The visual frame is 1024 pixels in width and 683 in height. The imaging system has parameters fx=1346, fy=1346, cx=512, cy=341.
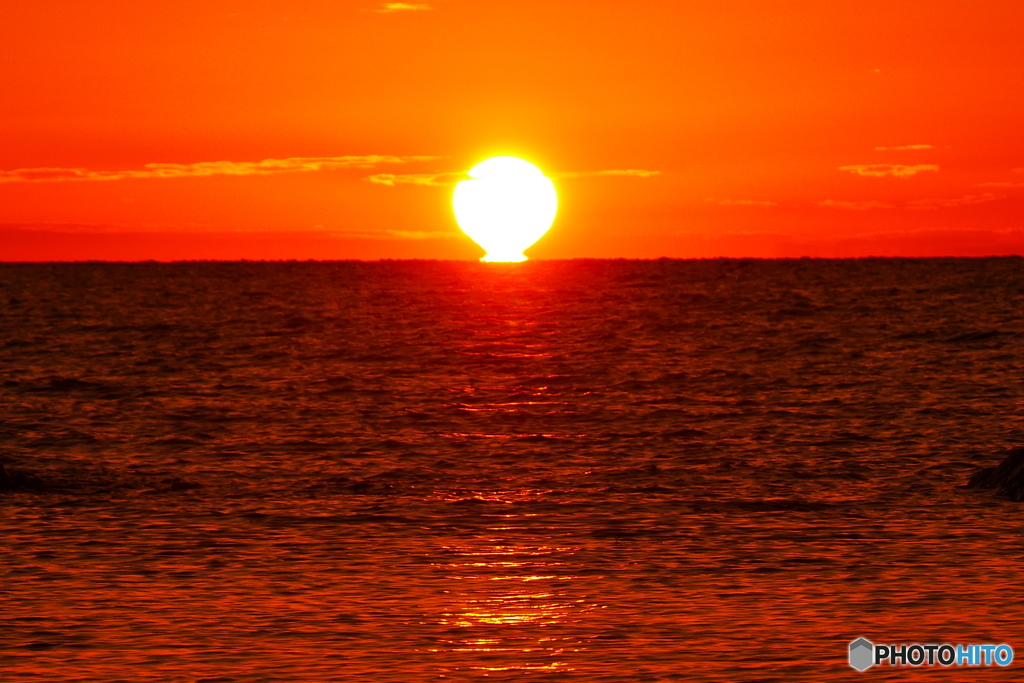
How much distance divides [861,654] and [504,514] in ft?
29.8

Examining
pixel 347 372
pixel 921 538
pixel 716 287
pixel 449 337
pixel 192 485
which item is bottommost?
pixel 921 538

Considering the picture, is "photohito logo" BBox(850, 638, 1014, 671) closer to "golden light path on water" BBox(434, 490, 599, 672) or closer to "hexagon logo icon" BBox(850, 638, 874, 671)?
"hexagon logo icon" BBox(850, 638, 874, 671)

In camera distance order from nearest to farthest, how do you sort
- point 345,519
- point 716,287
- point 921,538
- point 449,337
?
1. point 921,538
2. point 345,519
3. point 449,337
4. point 716,287

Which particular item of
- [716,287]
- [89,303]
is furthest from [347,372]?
[716,287]

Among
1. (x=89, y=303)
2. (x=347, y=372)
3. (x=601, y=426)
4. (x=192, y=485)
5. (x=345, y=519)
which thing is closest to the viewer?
(x=345, y=519)

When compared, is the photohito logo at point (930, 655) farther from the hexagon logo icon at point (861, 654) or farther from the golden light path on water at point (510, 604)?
the golden light path on water at point (510, 604)

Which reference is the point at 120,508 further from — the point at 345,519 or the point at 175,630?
the point at 175,630

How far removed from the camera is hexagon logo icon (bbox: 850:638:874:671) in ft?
39.7

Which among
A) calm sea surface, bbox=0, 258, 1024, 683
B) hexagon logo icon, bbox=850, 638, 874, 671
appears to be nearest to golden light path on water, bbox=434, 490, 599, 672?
calm sea surface, bbox=0, 258, 1024, 683

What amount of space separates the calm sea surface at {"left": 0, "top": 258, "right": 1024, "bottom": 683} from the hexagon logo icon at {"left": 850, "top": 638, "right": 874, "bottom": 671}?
0.19 m

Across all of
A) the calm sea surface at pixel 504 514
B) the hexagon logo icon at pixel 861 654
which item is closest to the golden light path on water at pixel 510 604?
the calm sea surface at pixel 504 514

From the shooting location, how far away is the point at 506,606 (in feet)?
47.8

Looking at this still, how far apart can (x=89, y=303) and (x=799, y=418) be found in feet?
261

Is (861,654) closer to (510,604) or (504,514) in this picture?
(510,604)
